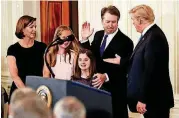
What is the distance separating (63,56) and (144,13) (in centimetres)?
81

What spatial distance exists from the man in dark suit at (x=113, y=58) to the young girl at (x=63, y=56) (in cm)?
18

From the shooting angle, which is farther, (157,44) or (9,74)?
(9,74)

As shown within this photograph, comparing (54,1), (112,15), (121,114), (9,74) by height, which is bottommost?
(121,114)

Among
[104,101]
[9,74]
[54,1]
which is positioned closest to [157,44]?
[104,101]

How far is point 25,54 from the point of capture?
121 inches

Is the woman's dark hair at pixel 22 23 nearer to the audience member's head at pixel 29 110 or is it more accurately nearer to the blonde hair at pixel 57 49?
the blonde hair at pixel 57 49

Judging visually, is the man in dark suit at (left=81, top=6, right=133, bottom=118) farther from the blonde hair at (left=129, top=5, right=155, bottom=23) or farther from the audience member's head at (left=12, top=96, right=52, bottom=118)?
the audience member's head at (left=12, top=96, right=52, bottom=118)

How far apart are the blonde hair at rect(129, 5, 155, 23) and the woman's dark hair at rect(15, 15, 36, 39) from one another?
42.6 inches

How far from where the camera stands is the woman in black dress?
9.95 feet

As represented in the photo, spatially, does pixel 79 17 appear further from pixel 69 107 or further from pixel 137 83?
pixel 69 107

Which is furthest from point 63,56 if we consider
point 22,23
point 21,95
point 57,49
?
point 21,95

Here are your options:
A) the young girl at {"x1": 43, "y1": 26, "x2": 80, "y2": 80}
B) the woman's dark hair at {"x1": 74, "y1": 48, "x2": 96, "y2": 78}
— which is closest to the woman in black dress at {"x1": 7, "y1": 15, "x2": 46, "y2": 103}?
the young girl at {"x1": 43, "y1": 26, "x2": 80, "y2": 80}

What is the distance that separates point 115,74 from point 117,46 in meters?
0.22

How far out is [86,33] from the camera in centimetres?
273
